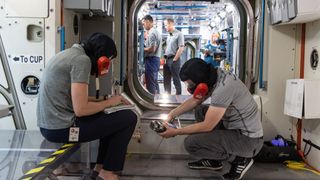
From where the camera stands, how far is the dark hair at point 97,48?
9.09ft

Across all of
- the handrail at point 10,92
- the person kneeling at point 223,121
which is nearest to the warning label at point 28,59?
the handrail at point 10,92

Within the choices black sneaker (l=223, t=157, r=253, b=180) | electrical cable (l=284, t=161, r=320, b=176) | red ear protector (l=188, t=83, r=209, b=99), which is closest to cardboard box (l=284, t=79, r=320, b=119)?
electrical cable (l=284, t=161, r=320, b=176)

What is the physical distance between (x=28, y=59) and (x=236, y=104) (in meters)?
1.89

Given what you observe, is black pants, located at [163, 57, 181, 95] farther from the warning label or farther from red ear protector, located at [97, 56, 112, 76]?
red ear protector, located at [97, 56, 112, 76]

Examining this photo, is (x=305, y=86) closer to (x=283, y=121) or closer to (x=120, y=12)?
(x=283, y=121)

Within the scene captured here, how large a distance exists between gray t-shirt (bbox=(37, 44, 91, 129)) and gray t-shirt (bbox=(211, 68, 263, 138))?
3.85ft

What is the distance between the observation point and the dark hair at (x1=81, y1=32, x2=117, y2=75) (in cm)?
277

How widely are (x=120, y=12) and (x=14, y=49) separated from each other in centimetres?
183

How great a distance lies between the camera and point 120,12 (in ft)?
16.0

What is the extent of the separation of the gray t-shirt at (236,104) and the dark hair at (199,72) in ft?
0.22

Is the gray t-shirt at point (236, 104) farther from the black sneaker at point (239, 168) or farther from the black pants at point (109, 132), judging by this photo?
the black pants at point (109, 132)

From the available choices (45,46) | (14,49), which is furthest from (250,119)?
(14,49)

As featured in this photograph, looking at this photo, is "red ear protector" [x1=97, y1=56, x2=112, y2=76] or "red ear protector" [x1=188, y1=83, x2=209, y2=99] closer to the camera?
"red ear protector" [x1=97, y1=56, x2=112, y2=76]

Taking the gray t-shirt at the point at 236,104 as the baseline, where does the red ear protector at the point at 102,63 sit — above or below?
above
